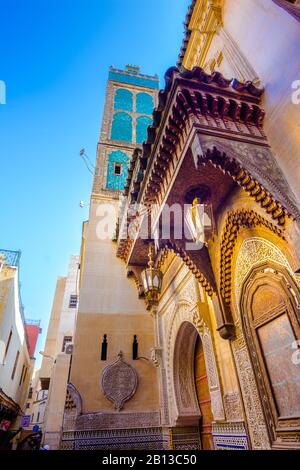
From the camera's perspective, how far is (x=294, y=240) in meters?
2.51

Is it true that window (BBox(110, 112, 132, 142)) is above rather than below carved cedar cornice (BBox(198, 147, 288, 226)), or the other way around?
above

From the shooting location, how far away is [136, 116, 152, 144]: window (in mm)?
10914

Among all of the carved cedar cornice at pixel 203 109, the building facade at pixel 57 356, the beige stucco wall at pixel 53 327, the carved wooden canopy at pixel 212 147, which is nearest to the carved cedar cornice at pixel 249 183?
the carved wooden canopy at pixel 212 147

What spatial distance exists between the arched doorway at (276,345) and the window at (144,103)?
10.5 meters

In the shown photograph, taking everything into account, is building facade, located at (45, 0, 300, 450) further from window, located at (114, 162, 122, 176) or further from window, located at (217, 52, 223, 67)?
window, located at (114, 162, 122, 176)

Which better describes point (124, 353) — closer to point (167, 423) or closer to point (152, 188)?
point (167, 423)

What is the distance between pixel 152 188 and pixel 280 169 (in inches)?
78.0

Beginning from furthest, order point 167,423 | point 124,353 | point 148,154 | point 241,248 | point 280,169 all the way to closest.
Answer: point 124,353 < point 167,423 < point 148,154 < point 241,248 < point 280,169

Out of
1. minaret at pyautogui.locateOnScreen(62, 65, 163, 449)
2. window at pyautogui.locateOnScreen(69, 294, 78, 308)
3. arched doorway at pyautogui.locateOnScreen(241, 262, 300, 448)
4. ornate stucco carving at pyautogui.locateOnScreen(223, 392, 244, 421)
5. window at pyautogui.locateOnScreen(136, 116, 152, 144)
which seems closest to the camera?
arched doorway at pyautogui.locateOnScreen(241, 262, 300, 448)

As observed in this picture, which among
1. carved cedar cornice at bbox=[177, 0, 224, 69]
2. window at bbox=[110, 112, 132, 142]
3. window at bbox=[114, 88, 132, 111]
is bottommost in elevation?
carved cedar cornice at bbox=[177, 0, 224, 69]

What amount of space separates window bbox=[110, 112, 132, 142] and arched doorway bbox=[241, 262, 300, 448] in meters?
8.79

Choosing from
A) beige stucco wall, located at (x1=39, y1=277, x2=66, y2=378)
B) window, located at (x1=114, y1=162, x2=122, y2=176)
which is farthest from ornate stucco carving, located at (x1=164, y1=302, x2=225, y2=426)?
beige stucco wall, located at (x1=39, y1=277, x2=66, y2=378)

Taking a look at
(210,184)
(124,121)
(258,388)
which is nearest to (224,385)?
(258,388)

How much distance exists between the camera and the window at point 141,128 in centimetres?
1091
